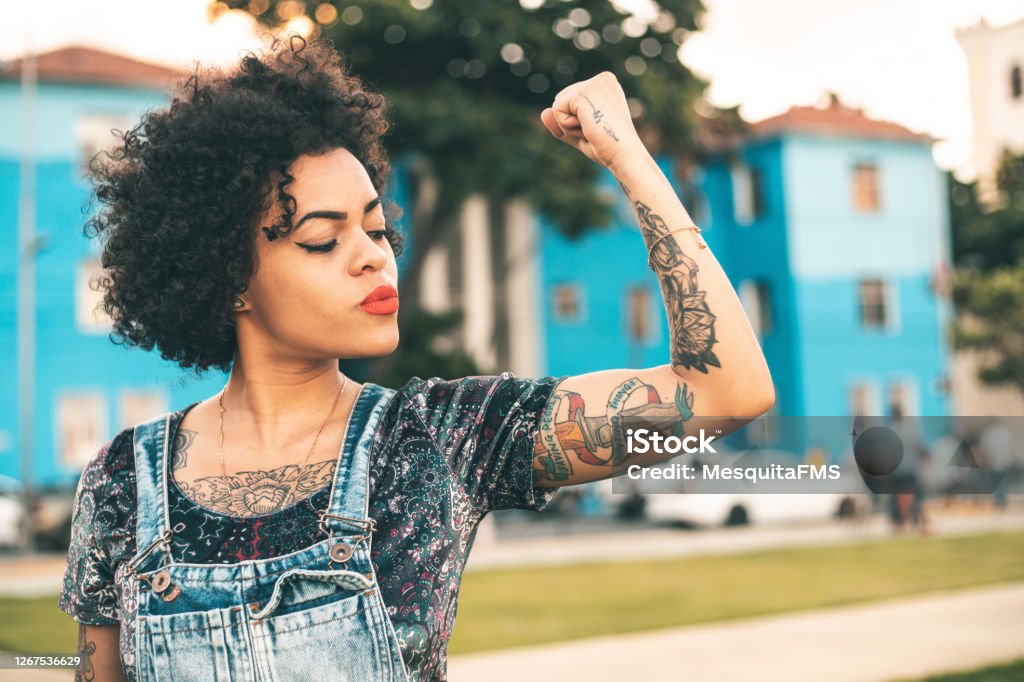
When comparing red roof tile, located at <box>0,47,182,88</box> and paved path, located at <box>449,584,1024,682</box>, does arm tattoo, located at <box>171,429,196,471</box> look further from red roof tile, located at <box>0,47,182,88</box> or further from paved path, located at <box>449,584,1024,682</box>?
red roof tile, located at <box>0,47,182,88</box>

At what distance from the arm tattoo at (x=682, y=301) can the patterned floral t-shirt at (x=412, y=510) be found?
247 millimetres

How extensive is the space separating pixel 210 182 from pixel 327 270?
34 centimetres

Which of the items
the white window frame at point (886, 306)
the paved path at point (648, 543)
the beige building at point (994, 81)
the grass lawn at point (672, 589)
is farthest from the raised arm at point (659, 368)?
the white window frame at point (886, 306)

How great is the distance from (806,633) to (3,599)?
7418mm

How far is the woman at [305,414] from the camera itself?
186 centimetres

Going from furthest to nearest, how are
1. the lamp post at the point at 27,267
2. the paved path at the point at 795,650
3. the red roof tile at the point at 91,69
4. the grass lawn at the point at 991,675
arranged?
1. the red roof tile at the point at 91,69
2. the lamp post at the point at 27,267
3. the paved path at the point at 795,650
4. the grass lawn at the point at 991,675

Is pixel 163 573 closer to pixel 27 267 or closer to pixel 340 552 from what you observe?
pixel 340 552

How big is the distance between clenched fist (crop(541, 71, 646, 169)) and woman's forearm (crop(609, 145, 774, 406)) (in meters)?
0.02

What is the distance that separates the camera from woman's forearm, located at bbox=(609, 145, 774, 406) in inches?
71.2

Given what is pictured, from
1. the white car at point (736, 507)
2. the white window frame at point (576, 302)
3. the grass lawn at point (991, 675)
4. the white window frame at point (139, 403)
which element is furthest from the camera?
the white window frame at point (576, 302)

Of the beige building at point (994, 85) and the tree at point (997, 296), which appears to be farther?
the tree at point (997, 296)

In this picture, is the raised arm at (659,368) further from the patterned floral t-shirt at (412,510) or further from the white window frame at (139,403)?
the white window frame at (139,403)

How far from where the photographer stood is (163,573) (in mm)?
1902

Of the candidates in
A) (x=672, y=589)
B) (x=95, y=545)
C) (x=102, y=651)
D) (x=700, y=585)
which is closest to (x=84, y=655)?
(x=102, y=651)
